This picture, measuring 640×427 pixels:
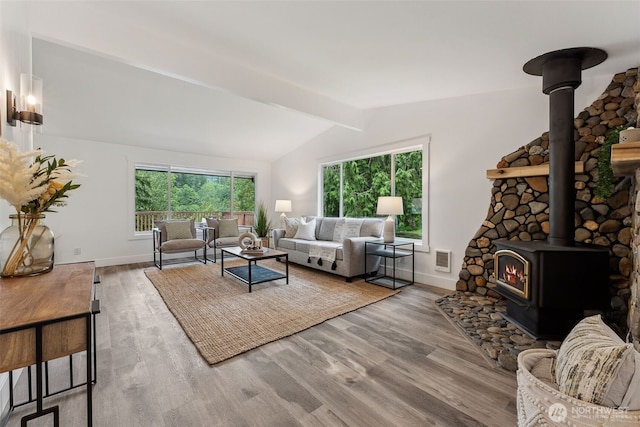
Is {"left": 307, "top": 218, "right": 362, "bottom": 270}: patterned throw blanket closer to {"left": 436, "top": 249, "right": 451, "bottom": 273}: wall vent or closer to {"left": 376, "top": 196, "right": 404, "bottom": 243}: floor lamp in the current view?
{"left": 376, "top": 196, "right": 404, "bottom": 243}: floor lamp

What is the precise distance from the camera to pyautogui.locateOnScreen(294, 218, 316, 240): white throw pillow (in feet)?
16.7

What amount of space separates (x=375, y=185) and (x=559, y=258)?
2.95 metres

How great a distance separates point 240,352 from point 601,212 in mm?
3366

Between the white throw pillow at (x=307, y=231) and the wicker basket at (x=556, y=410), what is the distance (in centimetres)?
406

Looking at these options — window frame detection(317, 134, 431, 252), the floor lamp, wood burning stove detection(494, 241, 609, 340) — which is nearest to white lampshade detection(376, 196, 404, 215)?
the floor lamp

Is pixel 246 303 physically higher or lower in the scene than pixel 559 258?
lower

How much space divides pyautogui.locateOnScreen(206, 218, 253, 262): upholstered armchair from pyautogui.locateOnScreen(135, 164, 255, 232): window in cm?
74

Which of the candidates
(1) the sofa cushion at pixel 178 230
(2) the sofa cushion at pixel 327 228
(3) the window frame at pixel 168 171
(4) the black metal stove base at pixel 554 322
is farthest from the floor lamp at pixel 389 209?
(3) the window frame at pixel 168 171

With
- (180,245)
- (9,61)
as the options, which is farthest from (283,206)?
(9,61)

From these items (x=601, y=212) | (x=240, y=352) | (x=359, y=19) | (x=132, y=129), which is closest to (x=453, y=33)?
(x=359, y=19)

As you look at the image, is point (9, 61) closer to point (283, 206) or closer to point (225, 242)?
point (225, 242)

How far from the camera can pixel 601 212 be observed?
8.26 ft

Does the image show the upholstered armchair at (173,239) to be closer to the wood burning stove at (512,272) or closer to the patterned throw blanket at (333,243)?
the patterned throw blanket at (333,243)

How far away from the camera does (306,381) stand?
1.78 m
